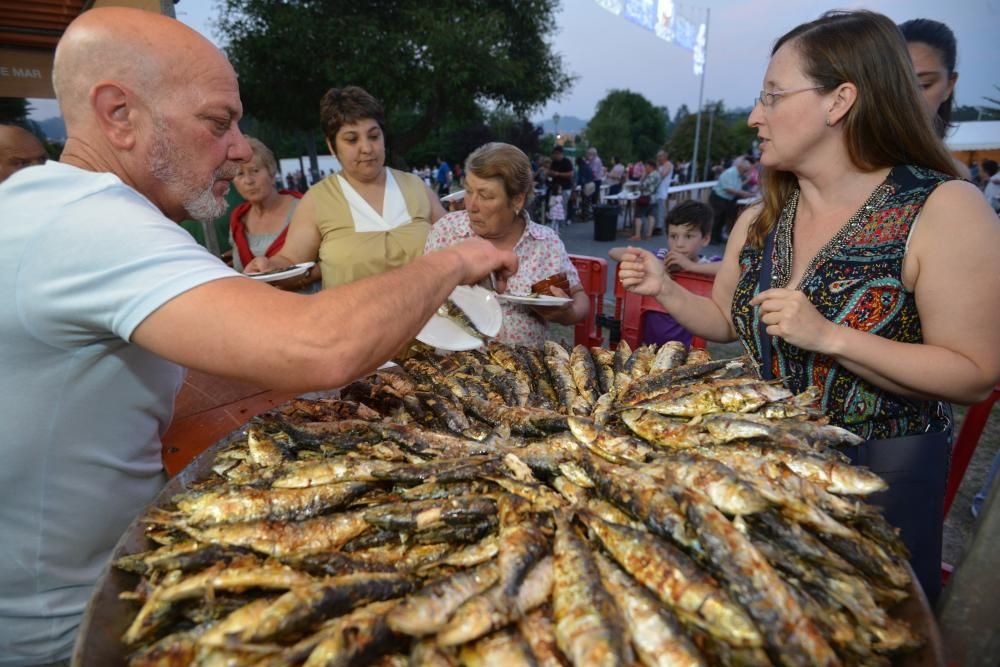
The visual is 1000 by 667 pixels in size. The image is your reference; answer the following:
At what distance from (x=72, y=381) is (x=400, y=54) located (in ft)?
76.8

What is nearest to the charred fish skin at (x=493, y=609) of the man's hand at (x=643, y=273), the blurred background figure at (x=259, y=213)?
the man's hand at (x=643, y=273)

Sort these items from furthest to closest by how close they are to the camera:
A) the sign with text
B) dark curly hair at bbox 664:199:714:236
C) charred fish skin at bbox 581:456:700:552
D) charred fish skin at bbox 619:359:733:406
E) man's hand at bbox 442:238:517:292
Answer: the sign with text
dark curly hair at bbox 664:199:714:236
charred fish skin at bbox 619:359:733:406
man's hand at bbox 442:238:517:292
charred fish skin at bbox 581:456:700:552

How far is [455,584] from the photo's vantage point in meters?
1.44

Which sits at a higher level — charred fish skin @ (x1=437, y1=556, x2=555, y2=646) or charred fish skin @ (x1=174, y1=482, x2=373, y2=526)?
charred fish skin @ (x1=437, y1=556, x2=555, y2=646)

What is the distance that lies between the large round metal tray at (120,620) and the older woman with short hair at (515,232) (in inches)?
109

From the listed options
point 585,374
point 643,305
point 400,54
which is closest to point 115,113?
point 585,374

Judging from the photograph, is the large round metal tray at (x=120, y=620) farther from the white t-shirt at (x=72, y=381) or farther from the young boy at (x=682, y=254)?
the young boy at (x=682, y=254)

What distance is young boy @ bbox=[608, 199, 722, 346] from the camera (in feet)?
17.2

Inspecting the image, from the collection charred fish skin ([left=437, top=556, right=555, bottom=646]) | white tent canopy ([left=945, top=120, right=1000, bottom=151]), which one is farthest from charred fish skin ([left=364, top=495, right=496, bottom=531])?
white tent canopy ([left=945, top=120, right=1000, bottom=151])

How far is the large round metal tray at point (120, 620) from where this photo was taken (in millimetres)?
1382

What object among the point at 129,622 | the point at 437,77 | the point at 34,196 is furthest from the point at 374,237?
the point at 437,77

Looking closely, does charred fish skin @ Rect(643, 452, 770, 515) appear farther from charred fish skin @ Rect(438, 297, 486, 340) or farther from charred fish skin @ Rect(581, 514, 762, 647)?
charred fish skin @ Rect(438, 297, 486, 340)

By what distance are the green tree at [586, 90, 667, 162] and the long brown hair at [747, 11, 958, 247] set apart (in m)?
64.2

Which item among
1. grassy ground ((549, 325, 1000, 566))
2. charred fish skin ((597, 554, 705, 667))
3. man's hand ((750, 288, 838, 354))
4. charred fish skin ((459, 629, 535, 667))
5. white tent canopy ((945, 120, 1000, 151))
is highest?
white tent canopy ((945, 120, 1000, 151))
